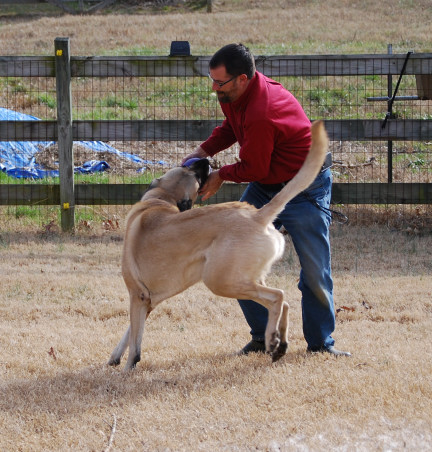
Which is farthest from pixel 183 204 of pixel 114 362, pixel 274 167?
pixel 114 362

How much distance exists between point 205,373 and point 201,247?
84cm

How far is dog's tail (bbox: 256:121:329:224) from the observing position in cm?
439

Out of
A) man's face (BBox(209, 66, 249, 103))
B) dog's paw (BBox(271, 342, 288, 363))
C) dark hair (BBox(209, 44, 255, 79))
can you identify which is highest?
dark hair (BBox(209, 44, 255, 79))

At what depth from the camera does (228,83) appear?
4.58m

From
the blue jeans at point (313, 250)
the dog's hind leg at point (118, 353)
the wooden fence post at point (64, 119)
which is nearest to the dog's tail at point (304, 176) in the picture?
the blue jeans at point (313, 250)

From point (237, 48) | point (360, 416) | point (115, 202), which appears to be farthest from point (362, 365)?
point (115, 202)

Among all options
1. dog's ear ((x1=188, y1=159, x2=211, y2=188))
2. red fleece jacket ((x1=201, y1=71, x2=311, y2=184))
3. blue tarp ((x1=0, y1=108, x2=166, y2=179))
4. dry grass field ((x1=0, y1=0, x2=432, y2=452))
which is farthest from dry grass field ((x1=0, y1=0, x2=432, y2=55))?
red fleece jacket ((x1=201, y1=71, x2=311, y2=184))

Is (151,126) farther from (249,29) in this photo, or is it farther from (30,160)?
(249,29)

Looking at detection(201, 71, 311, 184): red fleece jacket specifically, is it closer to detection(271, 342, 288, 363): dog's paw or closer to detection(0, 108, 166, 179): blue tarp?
detection(271, 342, 288, 363): dog's paw

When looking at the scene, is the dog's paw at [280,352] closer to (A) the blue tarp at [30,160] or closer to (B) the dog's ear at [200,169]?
(B) the dog's ear at [200,169]

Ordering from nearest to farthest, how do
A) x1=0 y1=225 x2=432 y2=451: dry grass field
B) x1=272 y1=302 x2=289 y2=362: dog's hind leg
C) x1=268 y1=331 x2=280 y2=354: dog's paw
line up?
x1=0 y1=225 x2=432 y2=451: dry grass field → x1=268 y1=331 x2=280 y2=354: dog's paw → x1=272 y1=302 x2=289 y2=362: dog's hind leg

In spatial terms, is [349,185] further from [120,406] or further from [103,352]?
[120,406]

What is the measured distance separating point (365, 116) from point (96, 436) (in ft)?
41.8

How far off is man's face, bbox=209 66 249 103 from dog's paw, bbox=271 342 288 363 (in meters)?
1.66
